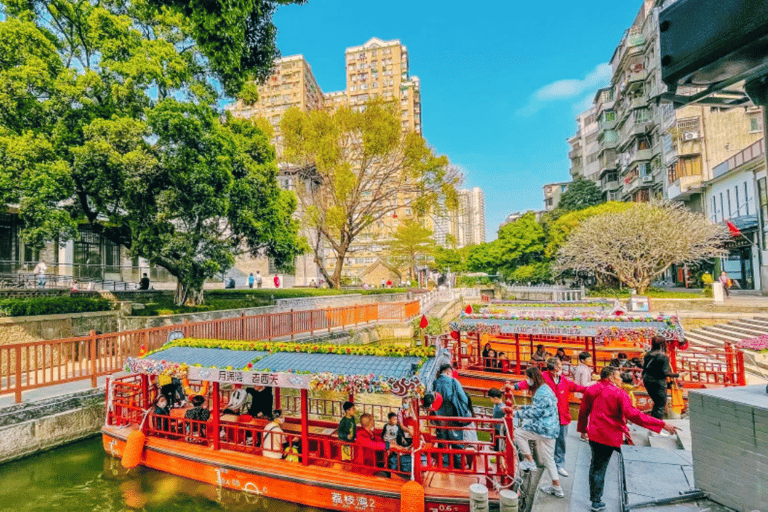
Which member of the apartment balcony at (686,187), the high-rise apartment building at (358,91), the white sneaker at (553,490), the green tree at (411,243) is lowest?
the white sneaker at (553,490)

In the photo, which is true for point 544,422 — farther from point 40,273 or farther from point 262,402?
point 40,273

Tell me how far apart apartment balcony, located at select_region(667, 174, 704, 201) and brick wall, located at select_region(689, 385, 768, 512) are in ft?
117

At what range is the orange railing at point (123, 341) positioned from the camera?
10.1 m

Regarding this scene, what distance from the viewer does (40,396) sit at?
9914mm

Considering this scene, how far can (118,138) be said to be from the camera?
14.7 meters

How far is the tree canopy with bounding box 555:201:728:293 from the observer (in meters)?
A: 25.0

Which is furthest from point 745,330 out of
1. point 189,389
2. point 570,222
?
point 570,222

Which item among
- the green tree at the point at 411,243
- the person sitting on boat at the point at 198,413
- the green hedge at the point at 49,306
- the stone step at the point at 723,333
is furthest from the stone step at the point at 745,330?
the green tree at the point at 411,243

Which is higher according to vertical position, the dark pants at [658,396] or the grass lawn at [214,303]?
the grass lawn at [214,303]

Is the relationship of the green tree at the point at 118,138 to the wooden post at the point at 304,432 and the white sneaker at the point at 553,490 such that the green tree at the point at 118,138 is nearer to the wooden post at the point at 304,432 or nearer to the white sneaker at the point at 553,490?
the wooden post at the point at 304,432

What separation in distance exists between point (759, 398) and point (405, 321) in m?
19.3

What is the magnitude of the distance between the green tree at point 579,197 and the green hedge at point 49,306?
45512 mm

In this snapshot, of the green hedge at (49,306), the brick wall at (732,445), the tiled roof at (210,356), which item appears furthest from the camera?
the green hedge at (49,306)

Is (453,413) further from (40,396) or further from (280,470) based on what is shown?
(40,396)
